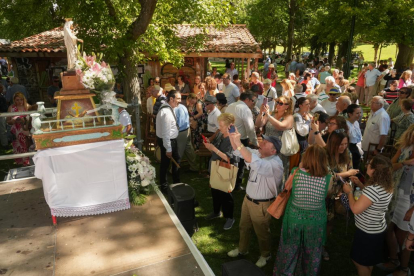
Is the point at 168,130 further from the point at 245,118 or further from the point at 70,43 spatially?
the point at 70,43

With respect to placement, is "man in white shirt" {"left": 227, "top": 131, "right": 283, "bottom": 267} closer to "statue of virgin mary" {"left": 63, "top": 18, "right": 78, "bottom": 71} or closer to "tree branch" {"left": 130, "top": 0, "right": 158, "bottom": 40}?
"statue of virgin mary" {"left": 63, "top": 18, "right": 78, "bottom": 71}

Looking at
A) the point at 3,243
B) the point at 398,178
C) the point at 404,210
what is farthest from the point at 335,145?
the point at 3,243

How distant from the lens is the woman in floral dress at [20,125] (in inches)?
276

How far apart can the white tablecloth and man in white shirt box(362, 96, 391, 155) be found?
4.77 m

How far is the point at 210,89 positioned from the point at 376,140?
414 cm

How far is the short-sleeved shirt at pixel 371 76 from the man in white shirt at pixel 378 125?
9.36 metres

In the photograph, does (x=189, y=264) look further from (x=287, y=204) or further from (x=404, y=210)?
(x=404, y=210)

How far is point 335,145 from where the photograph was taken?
405 centimetres

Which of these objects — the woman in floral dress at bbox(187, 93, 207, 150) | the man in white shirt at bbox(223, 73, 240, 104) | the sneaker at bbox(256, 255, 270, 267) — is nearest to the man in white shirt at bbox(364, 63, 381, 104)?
the man in white shirt at bbox(223, 73, 240, 104)

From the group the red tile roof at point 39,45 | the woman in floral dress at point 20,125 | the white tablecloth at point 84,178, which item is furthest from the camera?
the red tile roof at point 39,45

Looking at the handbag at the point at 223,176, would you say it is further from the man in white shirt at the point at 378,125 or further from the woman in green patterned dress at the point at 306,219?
the man in white shirt at the point at 378,125

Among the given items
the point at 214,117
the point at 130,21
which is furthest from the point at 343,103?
the point at 130,21

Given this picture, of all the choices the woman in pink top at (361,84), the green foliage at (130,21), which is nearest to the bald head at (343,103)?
the green foliage at (130,21)

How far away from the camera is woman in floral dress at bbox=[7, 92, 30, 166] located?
7.01 meters
